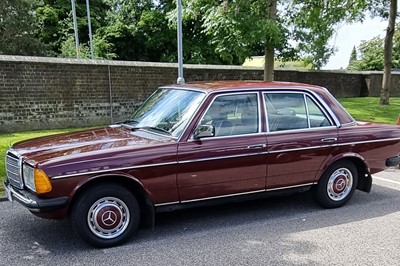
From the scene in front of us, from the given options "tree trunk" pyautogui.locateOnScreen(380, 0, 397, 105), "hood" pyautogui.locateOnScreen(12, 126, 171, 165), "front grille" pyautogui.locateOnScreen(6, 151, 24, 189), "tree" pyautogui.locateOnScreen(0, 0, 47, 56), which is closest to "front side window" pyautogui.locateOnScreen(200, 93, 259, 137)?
"hood" pyautogui.locateOnScreen(12, 126, 171, 165)

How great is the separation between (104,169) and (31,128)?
909 centimetres

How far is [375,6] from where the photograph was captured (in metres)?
20.1

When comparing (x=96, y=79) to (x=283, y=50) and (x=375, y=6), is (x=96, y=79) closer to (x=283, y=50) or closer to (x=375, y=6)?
(x=283, y=50)

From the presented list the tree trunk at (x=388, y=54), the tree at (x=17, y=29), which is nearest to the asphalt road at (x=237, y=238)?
the tree trunk at (x=388, y=54)

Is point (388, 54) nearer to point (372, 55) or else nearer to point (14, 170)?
point (14, 170)

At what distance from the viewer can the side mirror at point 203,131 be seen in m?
4.46

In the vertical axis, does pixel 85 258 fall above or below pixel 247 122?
below

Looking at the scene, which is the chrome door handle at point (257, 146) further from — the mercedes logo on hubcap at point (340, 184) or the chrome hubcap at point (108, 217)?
the chrome hubcap at point (108, 217)

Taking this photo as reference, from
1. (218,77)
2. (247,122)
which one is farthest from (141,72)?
(247,122)

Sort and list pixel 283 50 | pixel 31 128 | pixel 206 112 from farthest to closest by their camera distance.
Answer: pixel 283 50 < pixel 31 128 < pixel 206 112

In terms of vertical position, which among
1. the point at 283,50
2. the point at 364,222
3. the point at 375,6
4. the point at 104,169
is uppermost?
the point at 375,6

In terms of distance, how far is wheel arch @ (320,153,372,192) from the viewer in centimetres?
537

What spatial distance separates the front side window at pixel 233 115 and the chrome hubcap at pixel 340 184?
4.60 ft

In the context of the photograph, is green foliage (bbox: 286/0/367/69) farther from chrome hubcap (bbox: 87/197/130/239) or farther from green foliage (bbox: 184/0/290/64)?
chrome hubcap (bbox: 87/197/130/239)
